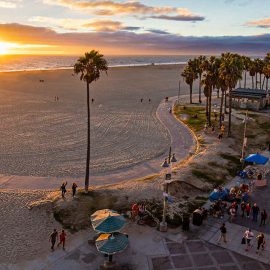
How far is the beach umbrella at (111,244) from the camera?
1878cm

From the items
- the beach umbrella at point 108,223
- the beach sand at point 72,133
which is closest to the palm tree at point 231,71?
the beach sand at point 72,133

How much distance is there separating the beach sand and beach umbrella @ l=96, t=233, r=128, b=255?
15.7 meters

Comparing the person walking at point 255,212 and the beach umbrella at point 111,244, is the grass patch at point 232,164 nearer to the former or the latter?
the person walking at point 255,212

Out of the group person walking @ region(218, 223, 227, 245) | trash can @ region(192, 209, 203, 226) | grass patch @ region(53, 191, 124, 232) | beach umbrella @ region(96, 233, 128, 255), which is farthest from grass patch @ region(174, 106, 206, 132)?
beach umbrella @ region(96, 233, 128, 255)

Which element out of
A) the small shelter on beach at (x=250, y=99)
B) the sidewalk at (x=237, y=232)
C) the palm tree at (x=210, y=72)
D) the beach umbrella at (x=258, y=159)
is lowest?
the sidewalk at (x=237, y=232)

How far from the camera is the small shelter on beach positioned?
6562 cm

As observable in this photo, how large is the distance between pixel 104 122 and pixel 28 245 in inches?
1454

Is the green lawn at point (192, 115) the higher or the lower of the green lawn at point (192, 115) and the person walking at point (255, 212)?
the higher

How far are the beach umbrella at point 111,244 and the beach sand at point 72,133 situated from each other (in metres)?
15.7

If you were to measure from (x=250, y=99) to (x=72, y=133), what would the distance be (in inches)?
1426

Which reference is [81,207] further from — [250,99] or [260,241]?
[250,99]

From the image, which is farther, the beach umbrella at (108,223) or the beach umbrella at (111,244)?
the beach umbrella at (108,223)

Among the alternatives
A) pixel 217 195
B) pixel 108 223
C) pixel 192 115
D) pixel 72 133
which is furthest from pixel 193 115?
pixel 108 223

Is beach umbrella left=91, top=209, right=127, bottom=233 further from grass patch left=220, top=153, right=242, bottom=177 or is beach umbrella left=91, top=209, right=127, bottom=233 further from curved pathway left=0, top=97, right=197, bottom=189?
grass patch left=220, top=153, right=242, bottom=177
